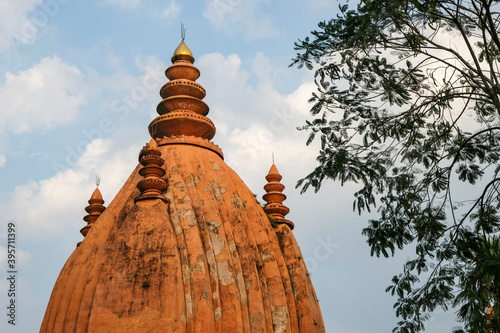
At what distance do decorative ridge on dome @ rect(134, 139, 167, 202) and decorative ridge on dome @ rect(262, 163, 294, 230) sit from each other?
8.05 ft

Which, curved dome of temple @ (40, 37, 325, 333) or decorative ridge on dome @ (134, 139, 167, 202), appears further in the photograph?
decorative ridge on dome @ (134, 139, 167, 202)

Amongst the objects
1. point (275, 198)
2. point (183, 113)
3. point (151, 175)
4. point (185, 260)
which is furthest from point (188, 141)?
point (185, 260)

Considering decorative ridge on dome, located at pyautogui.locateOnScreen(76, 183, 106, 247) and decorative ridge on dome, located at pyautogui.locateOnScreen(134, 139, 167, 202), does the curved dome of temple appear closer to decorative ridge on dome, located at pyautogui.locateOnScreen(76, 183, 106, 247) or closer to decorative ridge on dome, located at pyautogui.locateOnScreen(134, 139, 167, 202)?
decorative ridge on dome, located at pyautogui.locateOnScreen(134, 139, 167, 202)

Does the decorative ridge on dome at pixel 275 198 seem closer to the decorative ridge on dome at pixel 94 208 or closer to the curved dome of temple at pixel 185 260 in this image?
the curved dome of temple at pixel 185 260

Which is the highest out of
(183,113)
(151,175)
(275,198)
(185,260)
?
(183,113)

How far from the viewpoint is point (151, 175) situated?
10695 millimetres

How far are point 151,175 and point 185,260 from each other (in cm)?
164

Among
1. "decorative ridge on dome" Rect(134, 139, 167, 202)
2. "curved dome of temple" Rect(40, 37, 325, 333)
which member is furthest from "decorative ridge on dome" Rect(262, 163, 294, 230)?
"decorative ridge on dome" Rect(134, 139, 167, 202)

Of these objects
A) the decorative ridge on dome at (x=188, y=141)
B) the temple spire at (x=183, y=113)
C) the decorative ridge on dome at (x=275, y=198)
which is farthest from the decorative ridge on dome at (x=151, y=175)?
the decorative ridge on dome at (x=275, y=198)

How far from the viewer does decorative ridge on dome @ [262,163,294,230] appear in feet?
40.5

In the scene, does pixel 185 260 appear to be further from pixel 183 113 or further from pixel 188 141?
pixel 183 113

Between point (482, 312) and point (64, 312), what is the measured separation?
6.22m

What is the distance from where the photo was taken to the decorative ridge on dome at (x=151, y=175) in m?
10.4

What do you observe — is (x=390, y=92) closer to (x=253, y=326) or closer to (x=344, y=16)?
(x=344, y=16)
